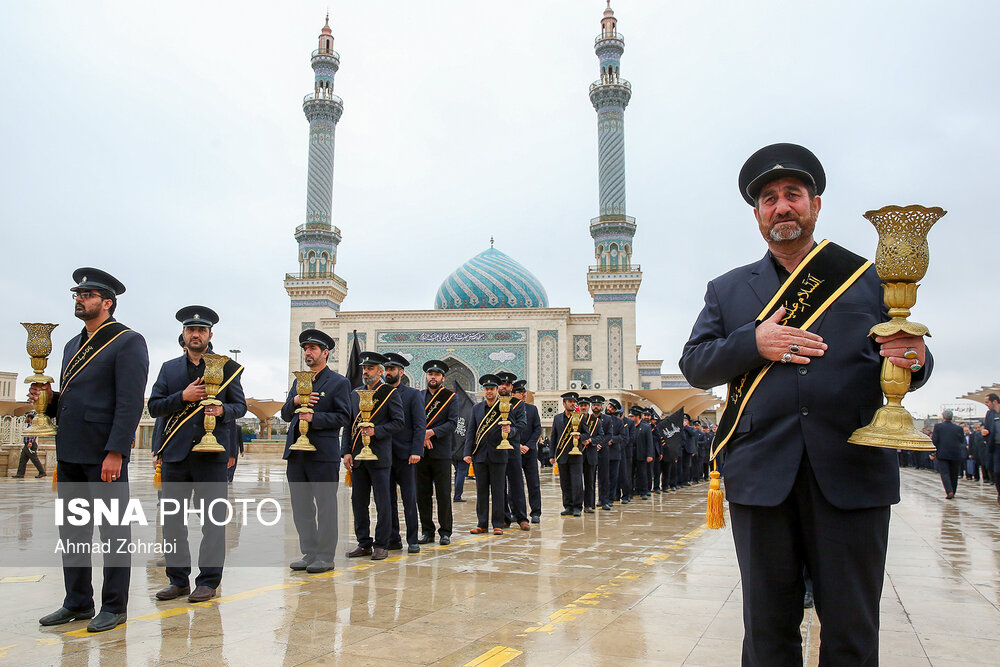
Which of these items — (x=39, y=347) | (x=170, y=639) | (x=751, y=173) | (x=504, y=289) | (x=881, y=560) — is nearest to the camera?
(x=881, y=560)

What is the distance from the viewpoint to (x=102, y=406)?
3.63 meters

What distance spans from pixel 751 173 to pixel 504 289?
3333 cm

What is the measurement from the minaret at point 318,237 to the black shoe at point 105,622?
3185 centimetres

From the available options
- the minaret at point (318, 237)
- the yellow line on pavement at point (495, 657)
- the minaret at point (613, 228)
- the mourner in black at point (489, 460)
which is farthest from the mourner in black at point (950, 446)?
the minaret at point (318, 237)

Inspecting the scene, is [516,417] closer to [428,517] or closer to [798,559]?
[428,517]

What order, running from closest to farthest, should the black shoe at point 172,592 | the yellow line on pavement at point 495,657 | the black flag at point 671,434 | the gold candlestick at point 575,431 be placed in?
the yellow line on pavement at point 495,657
the black shoe at point 172,592
the gold candlestick at point 575,431
the black flag at point 671,434

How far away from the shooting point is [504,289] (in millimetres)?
35438

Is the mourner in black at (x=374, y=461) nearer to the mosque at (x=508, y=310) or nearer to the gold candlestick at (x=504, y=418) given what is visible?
the gold candlestick at (x=504, y=418)

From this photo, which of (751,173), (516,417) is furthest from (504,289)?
(751,173)

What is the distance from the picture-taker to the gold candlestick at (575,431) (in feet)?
28.4

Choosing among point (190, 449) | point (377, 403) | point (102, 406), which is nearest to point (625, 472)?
point (377, 403)

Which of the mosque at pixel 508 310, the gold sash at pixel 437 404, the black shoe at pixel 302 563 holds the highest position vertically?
the mosque at pixel 508 310

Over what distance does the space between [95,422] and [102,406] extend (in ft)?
0.29

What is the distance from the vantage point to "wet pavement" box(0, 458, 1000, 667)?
295cm
